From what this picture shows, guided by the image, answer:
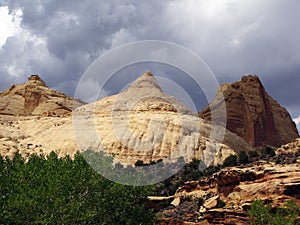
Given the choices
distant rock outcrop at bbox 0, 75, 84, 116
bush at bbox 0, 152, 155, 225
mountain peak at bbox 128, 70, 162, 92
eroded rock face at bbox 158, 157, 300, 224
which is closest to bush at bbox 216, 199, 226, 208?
eroded rock face at bbox 158, 157, 300, 224

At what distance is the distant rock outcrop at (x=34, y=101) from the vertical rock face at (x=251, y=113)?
5532cm

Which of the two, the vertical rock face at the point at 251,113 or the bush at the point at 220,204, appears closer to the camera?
the bush at the point at 220,204

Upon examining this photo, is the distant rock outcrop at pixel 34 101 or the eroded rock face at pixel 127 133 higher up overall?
the distant rock outcrop at pixel 34 101

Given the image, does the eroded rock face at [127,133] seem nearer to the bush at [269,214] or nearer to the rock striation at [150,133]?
the rock striation at [150,133]

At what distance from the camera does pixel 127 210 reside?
159ft

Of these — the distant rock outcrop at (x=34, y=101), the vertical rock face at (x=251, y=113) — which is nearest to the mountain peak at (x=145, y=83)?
the vertical rock face at (x=251, y=113)

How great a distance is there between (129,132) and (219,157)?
24048 millimetres

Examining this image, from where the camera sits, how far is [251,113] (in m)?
180

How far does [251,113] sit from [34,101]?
3391 inches

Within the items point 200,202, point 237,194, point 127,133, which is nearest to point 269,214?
point 237,194

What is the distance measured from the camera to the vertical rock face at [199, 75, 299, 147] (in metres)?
176

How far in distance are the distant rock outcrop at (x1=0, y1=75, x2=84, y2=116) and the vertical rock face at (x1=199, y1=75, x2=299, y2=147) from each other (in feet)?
181

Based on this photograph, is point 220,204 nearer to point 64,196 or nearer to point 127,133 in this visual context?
point 64,196

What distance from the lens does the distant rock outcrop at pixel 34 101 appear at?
17650 centimetres
